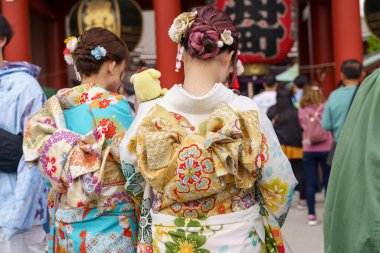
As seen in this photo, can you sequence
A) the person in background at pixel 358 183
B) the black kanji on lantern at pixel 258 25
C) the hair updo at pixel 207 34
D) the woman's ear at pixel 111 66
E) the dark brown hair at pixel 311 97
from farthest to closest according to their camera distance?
1. the black kanji on lantern at pixel 258 25
2. the dark brown hair at pixel 311 97
3. the woman's ear at pixel 111 66
4. the hair updo at pixel 207 34
5. the person in background at pixel 358 183

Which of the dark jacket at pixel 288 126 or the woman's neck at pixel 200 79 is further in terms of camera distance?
the dark jacket at pixel 288 126

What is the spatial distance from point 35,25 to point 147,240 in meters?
13.1

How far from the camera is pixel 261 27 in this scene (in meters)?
9.66

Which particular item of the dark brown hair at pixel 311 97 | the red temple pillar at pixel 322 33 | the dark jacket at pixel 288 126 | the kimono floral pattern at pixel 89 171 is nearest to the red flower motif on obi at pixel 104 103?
the kimono floral pattern at pixel 89 171

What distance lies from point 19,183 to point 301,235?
363cm

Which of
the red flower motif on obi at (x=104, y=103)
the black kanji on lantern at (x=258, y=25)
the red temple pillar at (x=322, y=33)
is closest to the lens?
the red flower motif on obi at (x=104, y=103)

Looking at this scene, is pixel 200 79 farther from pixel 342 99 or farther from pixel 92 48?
pixel 342 99

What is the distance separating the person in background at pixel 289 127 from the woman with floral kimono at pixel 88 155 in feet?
15.3

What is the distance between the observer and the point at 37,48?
1521 cm

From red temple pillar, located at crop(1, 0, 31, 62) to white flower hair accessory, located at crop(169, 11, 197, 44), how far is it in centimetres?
891

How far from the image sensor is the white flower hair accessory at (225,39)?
8.00ft

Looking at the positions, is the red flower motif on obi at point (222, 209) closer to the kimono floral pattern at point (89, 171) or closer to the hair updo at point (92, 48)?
the kimono floral pattern at point (89, 171)

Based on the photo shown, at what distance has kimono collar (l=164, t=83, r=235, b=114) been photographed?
240 centimetres

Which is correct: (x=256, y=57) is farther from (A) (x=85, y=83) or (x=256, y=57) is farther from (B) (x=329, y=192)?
Result: (B) (x=329, y=192)
